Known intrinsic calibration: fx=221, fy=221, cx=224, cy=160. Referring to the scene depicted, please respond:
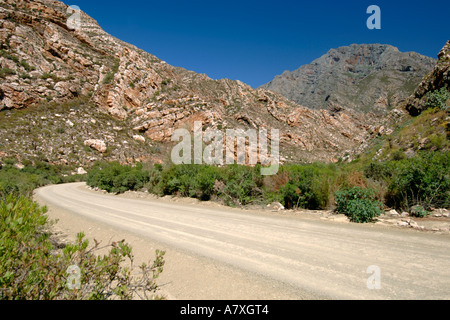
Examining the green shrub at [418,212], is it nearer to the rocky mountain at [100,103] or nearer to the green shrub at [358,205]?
the green shrub at [358,205]

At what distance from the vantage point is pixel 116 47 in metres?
55.0

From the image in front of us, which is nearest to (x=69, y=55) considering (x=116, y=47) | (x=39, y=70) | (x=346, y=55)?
(x=39, y=70)

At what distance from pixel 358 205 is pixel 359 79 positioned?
10960cm

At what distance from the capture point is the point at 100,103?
42219 mm

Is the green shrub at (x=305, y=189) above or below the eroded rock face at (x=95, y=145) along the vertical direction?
below

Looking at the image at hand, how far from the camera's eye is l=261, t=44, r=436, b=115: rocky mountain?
75.3 metres

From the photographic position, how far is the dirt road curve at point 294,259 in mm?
2965

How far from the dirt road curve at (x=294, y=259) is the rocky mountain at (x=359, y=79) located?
74984 millimetres

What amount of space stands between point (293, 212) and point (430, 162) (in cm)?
442

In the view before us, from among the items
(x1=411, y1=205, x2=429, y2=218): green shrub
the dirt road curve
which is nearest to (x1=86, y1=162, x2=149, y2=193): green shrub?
the dirt road curve
